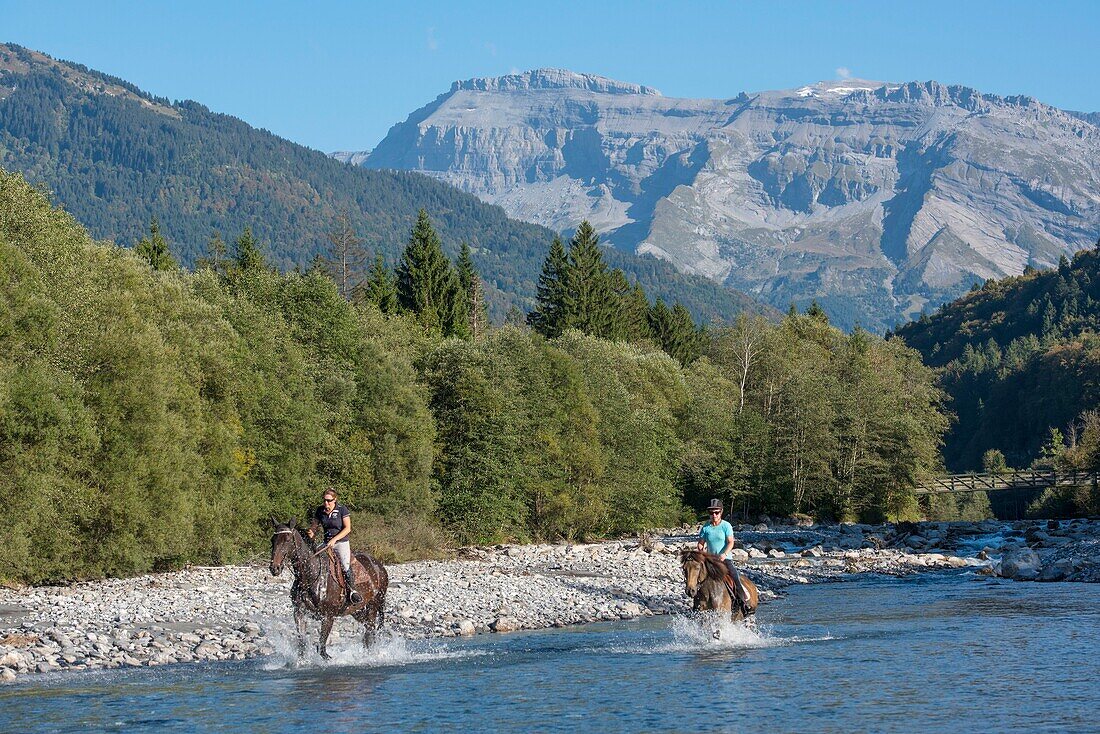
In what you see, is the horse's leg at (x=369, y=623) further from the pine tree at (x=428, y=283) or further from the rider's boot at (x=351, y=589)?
the pine tree at (x=428, y=283)

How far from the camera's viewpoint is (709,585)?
2711 centimetres

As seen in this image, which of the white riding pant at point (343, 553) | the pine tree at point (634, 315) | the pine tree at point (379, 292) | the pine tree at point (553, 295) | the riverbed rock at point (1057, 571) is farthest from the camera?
the pine tree at point (634, 315)

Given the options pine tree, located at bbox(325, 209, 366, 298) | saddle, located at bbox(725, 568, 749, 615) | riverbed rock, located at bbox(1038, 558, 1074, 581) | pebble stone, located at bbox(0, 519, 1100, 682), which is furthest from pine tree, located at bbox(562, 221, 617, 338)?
saddle, located at bbox(725, 568, 749, 615)

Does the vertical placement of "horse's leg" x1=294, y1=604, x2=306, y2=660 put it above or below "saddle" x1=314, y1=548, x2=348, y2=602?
below

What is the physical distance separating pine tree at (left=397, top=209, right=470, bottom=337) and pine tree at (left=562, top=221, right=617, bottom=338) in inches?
721

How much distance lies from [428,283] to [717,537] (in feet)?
275

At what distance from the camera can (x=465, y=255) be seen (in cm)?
12975

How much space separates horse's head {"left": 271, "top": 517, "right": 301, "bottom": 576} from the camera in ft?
77.4

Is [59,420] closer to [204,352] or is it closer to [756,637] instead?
[204,352]

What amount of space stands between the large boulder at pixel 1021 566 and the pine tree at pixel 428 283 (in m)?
63.2

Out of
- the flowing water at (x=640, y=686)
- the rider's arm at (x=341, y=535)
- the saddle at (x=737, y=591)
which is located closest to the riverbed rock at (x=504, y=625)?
the flowing water at (x=640, y=686)

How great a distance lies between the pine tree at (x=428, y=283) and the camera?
108062 mm

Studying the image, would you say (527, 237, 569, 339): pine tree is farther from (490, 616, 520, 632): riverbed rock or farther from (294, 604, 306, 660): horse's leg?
(294, 604, 306, 660): horse's leg

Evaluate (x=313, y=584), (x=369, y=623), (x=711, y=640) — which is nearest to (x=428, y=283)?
(x=711, y=640)
